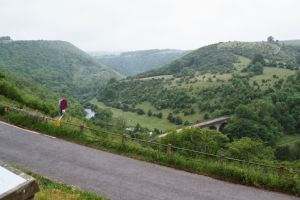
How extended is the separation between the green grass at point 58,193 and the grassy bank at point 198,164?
5.46 m

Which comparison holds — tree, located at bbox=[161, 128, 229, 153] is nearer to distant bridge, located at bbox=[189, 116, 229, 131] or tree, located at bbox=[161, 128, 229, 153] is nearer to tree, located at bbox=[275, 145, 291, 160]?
tree, located at bbox=[275, 145, 291, 160]

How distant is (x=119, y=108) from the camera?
162 m

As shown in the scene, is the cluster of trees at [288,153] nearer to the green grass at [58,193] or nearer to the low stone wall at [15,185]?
the green grass at [58,193]

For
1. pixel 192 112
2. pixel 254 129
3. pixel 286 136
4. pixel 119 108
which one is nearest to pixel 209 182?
pixel 254 129

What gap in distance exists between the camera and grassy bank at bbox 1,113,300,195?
15.7m

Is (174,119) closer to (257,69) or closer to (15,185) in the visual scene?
(257,69)

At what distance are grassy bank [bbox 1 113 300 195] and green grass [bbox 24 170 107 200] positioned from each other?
17.9ft

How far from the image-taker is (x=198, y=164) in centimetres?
1730

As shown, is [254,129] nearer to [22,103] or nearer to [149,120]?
[149,120]

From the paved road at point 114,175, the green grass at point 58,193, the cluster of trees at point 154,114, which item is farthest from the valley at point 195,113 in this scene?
the green grass at point 58,193

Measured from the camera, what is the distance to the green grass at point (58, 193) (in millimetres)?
11252

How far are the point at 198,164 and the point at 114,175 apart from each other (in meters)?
3.62

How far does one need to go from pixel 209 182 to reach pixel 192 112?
123 meters

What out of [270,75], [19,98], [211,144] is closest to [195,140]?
[211,144]
